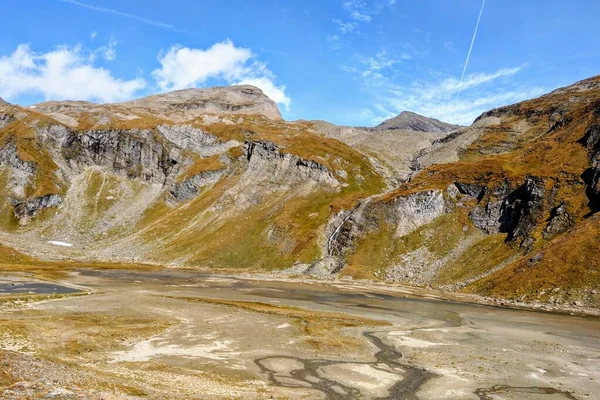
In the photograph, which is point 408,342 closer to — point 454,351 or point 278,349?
point 454,351

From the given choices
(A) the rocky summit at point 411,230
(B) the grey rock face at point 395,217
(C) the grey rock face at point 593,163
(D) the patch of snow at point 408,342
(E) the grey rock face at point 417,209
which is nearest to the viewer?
(D) the patch of snow at point 408,342

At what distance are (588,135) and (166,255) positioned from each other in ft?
486

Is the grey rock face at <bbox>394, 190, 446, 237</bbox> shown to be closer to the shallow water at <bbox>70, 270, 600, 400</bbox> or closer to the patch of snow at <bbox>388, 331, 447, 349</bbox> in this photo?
the shallow water at <bbox>70, 270, 600, 400</bbox>

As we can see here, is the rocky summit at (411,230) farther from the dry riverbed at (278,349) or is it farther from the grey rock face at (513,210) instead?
the dry riverbed at (278,349)

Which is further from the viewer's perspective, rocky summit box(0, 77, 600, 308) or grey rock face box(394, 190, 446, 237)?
grey rock face box(394, 190, 446, 237)

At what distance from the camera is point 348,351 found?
42000 millimetres

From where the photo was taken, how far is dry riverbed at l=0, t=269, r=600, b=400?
27750 mm

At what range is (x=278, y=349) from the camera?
4172 centimetres

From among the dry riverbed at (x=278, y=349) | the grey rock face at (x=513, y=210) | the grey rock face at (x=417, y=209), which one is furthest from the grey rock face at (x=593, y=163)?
the dry riverbed at (x=278, y=349)

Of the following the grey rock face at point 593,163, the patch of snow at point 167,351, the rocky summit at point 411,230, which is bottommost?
the patch of snow at point 167,351

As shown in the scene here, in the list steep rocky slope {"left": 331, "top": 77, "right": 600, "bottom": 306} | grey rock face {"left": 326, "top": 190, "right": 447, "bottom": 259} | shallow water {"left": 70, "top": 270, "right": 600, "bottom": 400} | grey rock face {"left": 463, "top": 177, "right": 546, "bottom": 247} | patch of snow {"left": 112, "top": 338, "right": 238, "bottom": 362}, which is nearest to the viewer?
shallow water {"left": 70, "top": 270, "right": 600, "bottom": 400}

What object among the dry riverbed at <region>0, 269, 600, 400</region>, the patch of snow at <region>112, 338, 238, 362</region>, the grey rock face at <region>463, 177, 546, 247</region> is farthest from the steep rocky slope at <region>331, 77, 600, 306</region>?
the patch of snow at <region>112, 338, 238, 362</region>

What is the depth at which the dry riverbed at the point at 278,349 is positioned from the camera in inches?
1093

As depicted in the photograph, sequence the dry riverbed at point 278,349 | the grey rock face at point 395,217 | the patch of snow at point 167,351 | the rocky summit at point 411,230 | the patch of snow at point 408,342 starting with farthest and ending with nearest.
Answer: the grey rock face at point 395,217, the rocky summit at point 411,230, the patch of snow at point 408,342, the patch of snow at point 167,351, the dry riverbed at point 278,349
